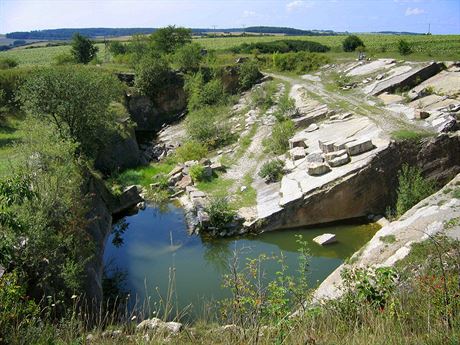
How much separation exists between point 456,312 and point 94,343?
4442mm

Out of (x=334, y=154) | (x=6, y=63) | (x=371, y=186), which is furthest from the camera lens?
(x=6, y=63)

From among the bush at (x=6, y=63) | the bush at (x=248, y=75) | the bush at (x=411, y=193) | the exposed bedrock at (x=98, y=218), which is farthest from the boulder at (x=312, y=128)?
the bush at (x=6, y=63)

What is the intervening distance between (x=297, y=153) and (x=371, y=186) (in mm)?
4390

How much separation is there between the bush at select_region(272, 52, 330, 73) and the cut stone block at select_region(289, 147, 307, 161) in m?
19.7

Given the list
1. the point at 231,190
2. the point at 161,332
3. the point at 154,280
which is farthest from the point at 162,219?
the point at 161,332

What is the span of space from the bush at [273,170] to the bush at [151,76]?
66.9ft

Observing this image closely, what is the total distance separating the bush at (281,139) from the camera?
25.0 m

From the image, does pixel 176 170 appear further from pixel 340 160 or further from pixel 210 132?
pixel 340 160

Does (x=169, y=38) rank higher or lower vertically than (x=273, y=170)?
higher

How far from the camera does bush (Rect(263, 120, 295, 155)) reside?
25000 mm

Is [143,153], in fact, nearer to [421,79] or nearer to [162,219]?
[162,219]

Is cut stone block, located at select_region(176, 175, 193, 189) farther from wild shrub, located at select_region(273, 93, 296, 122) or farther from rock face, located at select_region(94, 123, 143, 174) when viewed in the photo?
wild shrub, located at select_region(273, 93, 296, 122)

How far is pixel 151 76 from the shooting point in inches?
1539

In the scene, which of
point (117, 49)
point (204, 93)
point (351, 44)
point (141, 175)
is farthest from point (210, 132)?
point (117, 49)
